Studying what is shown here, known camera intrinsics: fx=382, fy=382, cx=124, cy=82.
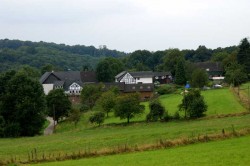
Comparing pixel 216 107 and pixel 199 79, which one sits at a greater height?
pixel 199 79

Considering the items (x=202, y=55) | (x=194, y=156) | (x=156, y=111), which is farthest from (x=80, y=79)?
(x=194, y=156)

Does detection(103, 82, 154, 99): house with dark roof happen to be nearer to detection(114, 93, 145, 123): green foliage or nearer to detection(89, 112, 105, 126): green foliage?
detection(114, 93, 145, 123): green foliage

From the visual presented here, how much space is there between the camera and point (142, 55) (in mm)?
182875

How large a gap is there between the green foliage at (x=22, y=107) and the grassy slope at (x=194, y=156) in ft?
93.1

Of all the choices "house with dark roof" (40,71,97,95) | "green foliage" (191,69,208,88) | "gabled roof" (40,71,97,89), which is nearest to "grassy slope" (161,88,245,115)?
"green foliage" (191,69,208,88)

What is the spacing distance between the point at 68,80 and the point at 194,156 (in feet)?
279

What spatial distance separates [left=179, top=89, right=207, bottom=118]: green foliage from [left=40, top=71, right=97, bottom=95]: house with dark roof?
53940mm

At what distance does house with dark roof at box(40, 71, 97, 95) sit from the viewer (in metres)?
101

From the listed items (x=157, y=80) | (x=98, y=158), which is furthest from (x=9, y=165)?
(x=157, y=80)

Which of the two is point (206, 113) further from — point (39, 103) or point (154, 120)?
point (39, 103)

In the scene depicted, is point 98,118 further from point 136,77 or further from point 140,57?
point 140,57

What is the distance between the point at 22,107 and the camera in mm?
52875

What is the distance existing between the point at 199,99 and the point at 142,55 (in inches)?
5337

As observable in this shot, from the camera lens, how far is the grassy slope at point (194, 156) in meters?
20.9
